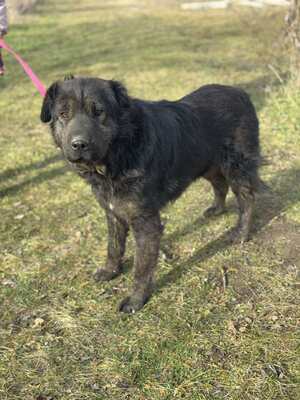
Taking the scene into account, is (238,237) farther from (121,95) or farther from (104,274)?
(121,95)

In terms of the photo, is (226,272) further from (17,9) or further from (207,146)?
(17,9)

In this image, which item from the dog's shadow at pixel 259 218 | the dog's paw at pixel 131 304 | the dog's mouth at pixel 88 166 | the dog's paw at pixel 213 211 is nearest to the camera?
the dog's mouth at pixel 88 166

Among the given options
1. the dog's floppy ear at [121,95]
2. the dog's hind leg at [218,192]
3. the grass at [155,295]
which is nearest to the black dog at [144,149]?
the dog's floppy ear at [121,95]

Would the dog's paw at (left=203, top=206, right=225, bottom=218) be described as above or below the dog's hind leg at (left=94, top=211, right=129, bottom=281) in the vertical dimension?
below

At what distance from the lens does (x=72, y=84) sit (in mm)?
3244

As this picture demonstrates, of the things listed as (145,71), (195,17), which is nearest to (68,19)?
(195,17)

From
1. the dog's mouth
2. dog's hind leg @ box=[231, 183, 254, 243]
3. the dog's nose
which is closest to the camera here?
the dog's nose

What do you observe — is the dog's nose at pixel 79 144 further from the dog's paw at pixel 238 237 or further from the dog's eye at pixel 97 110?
the dog's paw at pixel 238 237

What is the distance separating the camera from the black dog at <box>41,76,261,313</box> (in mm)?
3209

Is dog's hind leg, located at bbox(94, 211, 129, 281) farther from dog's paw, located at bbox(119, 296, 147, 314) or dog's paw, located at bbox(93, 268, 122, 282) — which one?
dog's paw, located at bbox(119, 296, 147, 314)

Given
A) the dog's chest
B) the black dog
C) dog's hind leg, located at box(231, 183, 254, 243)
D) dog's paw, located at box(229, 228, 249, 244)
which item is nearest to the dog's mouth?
the black dog

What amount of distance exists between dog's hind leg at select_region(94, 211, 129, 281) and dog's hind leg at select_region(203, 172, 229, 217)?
1318mm

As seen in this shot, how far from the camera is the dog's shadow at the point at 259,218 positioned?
14.1 ft

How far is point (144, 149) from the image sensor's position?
3.47m
